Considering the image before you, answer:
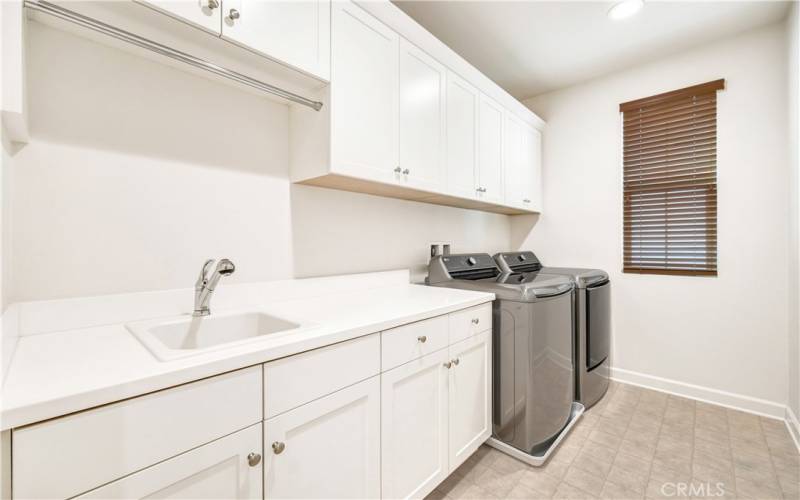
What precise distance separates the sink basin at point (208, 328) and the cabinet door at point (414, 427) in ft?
1.55

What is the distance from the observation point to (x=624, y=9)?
1979mm

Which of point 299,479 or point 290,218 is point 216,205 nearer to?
point 290,218

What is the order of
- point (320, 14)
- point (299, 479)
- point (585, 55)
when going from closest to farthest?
point (299, 479), point (320, 14), point (585, 55)

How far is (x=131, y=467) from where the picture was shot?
687 mm

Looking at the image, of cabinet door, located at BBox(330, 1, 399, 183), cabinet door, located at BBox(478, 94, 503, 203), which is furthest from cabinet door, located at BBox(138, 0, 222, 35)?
cabinet door, located at BBox(478, 94, 503, 203)

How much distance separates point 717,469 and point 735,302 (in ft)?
4.05

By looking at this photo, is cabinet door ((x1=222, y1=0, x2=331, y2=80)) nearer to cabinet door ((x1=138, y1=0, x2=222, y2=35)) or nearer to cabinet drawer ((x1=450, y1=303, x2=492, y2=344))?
cabinet door ((x1=138, y1=0, x2=222, y2=35))

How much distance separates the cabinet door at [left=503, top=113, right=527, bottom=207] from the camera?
2607mm

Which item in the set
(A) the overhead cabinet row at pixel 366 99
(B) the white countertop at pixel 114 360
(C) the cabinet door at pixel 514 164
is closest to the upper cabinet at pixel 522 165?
(C) the cabinet door at pixel 514 164

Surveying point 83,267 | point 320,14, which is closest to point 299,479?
point 83,267

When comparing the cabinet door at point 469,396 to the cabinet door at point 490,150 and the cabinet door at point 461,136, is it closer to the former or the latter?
the cabinet door at point 461,136

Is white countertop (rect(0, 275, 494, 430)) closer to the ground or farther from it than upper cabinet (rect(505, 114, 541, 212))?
closer to the ground

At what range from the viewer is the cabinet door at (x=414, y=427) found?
1229mm

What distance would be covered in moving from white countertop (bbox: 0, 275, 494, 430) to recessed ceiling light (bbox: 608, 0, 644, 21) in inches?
83.2
